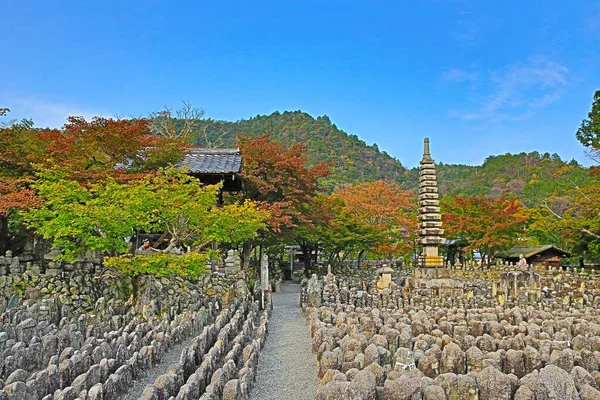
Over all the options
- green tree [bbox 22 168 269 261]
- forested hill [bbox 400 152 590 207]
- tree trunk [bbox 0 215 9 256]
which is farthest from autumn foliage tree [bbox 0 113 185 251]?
forested hill [bbox 400 152 590 207]

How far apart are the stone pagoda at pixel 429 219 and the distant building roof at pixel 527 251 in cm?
1189

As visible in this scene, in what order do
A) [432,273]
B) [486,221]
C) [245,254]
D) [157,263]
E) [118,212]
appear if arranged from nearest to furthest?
[118,212] < [157,263] < [432,273] < [245,254] < [486,221]

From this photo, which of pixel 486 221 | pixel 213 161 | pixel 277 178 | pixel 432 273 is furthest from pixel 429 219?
pixel 486 221

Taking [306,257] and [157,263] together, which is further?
[306,257]

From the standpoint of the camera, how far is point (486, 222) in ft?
93.1

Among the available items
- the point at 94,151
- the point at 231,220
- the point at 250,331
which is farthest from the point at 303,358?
the point at 94,151

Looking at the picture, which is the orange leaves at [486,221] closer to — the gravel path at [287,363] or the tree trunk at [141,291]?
the gravel path at [287,363]

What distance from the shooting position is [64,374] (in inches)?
277

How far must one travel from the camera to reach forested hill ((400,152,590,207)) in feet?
157

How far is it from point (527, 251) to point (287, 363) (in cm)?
2505

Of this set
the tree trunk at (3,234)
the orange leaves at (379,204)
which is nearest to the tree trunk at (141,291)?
the tree trunk at (3,234)

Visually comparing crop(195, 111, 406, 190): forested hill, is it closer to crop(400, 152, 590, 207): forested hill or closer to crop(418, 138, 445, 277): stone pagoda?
crop(400, 152, 590, 207): forested hill

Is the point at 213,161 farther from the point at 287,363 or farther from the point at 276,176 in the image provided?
the point at 287,363

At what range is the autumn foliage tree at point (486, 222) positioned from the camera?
27.7m
